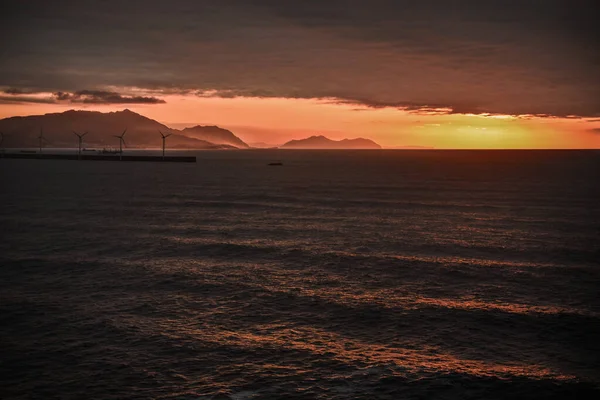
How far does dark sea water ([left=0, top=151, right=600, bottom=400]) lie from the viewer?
72.3 feet

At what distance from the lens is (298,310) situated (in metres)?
31.1

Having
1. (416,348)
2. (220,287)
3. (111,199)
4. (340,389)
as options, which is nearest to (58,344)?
(220,287)

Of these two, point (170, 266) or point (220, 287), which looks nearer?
point (220, 287)

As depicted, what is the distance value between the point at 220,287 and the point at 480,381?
19784 millimetres

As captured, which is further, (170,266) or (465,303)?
(170,266)

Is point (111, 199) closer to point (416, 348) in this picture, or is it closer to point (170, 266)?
point (170, 266)

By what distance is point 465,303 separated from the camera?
32812mm

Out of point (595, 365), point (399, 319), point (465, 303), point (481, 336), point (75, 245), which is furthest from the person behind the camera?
point (75, 245)

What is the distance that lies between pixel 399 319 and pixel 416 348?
4052mm

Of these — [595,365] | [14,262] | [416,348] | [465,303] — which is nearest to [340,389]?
[416,348]

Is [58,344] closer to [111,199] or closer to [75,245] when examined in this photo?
[75,245]

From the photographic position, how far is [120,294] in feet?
112

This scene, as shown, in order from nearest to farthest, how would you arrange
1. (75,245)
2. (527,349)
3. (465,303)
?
(527,349) → (465,303) → (75,245)

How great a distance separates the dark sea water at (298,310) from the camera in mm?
22047
